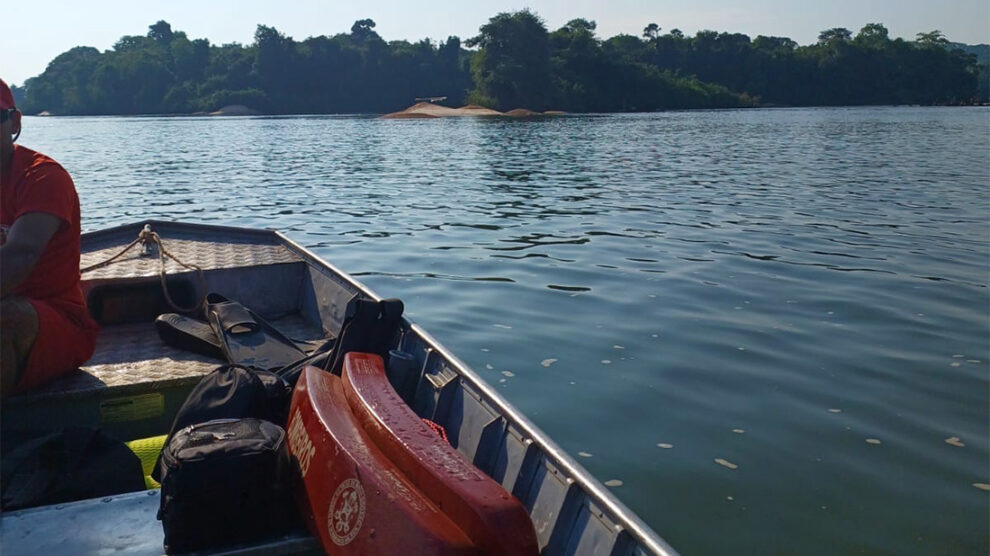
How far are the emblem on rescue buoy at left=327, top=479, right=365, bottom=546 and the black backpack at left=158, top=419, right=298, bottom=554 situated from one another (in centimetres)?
31

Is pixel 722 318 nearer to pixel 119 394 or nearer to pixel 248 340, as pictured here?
pixel 248 340

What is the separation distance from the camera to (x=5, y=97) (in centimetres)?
398

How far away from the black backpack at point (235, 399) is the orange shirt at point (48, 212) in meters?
0.99

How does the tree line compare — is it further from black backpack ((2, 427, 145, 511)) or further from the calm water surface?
black backpack ((2, 427, 145, 511))

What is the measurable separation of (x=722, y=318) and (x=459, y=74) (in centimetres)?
12808

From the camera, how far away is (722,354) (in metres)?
7.33

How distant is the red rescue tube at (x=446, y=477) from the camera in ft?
8.35

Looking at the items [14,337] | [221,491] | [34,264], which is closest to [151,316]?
[14,337]

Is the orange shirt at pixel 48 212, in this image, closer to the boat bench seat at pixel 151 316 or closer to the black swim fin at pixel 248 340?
the boat bench seat at pixel 151 316

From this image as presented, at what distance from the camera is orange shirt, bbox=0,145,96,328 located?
3924 mm

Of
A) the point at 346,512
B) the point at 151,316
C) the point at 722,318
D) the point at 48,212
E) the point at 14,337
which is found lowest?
the point at 722,318

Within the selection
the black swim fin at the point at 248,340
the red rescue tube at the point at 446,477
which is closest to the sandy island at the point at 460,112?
the black swim fin at the point at 248,340

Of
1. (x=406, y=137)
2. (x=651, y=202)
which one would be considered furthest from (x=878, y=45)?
(x=651, y=202)

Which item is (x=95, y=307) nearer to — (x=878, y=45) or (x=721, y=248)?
(x=721, y=248)
